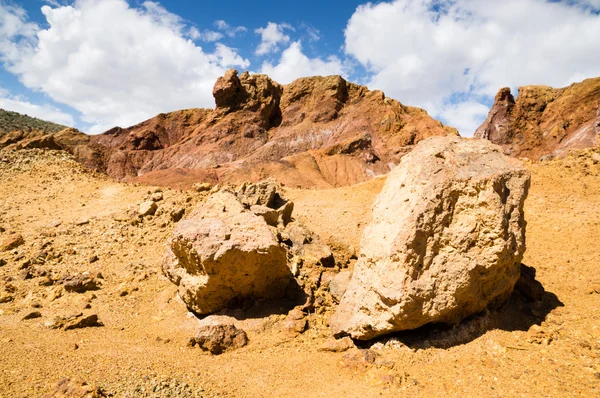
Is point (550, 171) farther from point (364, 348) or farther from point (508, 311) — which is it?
point (364, 348)

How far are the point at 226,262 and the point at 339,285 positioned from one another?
2608 mm

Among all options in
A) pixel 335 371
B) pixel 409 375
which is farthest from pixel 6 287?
pixel 409 375

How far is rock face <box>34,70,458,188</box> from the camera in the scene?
5269 cm

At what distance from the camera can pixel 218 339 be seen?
604 cm

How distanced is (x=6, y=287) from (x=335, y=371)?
8.16 metres

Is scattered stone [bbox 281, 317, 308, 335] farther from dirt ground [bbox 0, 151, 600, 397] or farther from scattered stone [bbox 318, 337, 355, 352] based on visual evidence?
scattered stone [bbox 318, 337, 355, 352]

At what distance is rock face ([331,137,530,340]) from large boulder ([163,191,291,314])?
71.9 inches

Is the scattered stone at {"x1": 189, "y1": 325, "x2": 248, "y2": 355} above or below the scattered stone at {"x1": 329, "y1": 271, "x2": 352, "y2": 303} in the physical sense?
below

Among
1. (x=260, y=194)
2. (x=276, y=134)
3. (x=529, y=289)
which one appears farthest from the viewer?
(x=276, y=134)

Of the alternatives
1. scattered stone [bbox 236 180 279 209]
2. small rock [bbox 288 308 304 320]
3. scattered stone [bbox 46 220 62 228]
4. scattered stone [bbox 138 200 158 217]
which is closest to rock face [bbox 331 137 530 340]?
small rock [bbox 288 308 304 320]

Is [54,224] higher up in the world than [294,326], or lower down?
higher up

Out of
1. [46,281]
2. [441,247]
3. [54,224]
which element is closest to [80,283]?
[46,281]

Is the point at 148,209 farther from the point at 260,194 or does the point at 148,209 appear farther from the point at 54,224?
the point at 260,194

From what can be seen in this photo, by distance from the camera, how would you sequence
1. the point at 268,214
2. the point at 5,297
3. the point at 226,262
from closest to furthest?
the point at 226,262, the point at 5,297, the point at 268,214
